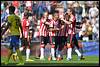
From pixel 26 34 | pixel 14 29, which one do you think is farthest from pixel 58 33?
pixel 14 29

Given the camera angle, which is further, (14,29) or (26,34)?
A: (26,34)

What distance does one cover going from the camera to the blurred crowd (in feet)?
75.5

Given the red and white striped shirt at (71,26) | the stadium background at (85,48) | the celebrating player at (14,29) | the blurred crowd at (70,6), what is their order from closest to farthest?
the celebrating player at (14,29), the red and white striped shirt at (71,26), the stadium background at (85,48), the blurred crowd at (70,6)

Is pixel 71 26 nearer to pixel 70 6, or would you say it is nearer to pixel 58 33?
pixel 58 33

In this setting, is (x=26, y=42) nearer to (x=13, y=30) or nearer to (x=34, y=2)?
(x=13, y=30)

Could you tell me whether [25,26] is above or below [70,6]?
below

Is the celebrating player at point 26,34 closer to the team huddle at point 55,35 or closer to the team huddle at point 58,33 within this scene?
the team huddle at point 55,35

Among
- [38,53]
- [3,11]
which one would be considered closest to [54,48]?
[38,53]

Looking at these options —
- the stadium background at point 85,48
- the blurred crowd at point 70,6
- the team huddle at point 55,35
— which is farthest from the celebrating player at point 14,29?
the blurred crowd at point 70,6

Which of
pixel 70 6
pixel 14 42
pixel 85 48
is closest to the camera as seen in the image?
pixel 14 42

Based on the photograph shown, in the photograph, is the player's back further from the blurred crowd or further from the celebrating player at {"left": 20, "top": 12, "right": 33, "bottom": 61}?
the blurred crowd

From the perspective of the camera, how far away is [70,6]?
24.7 m

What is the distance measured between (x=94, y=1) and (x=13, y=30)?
993 cm

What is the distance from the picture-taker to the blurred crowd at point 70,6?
75.5 ft
